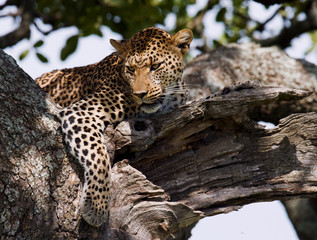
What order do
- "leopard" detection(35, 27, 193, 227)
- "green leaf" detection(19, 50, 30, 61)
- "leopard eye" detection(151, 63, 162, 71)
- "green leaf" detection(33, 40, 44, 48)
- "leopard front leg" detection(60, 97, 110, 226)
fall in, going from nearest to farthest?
"leopard front leg" detection(60, 97, 110, 226), "leopard" detection(35, 27, 193, 227), "leopard eye" detection(151, 63, 162, 71), "green leaf" detection(33, 40, 44, 48), "green leaf" detection(19, 50, 30, 61)

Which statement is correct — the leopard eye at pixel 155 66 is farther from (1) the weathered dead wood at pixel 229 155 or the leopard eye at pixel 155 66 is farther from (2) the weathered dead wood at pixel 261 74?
(2) the weathered dead wood at pixel 261 74

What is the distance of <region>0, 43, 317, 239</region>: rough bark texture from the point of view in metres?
4.28

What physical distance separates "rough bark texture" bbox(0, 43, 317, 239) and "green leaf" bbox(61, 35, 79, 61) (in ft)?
10.9

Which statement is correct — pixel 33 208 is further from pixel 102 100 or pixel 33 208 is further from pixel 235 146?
pixel 235 146

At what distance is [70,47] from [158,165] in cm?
351

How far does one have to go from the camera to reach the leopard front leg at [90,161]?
4.56 meters

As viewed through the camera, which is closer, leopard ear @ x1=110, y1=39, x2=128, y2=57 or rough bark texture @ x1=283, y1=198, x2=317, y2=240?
leopard ear @ x1=110, y1=39, x2=128, y2=57

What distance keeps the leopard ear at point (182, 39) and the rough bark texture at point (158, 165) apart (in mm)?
1210

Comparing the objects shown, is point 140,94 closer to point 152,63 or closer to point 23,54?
point 152,63

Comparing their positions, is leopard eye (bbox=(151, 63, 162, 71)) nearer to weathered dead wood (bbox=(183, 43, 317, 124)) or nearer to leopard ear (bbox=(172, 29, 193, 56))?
leopard ear (bbox=(172, 29, 193, 56))

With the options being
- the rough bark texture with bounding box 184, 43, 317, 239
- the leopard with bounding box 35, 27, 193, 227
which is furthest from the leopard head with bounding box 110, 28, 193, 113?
the rough bark texture with bounding box 184, 43, 317, 239

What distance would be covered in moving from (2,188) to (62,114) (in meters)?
1.18

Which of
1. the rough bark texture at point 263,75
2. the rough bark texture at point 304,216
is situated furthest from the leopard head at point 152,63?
the rough bark texture at point 304,216

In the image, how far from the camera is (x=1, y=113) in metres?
4.32
